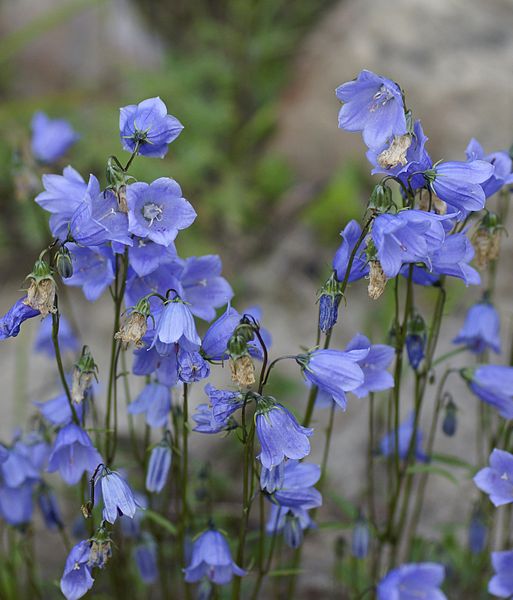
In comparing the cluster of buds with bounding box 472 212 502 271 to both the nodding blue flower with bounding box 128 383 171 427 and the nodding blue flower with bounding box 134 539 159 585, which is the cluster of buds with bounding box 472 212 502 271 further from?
the nodding blue flower with bounding box 134 539 159 585

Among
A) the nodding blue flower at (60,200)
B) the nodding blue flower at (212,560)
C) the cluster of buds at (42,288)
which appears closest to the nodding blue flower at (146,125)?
the nodding blue flower at (60,200)

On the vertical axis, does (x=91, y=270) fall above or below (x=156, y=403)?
above

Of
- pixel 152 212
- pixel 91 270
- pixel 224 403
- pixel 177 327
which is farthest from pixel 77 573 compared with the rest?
pixel 152 212

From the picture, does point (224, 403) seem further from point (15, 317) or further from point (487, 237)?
point (487, 237)

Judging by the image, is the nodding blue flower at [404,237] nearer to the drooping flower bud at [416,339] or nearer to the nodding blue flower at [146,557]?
the drooping flower bud at [416,339]

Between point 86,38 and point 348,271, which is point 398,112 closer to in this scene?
point 348,271

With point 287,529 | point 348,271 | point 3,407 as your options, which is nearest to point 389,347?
point 348,271
